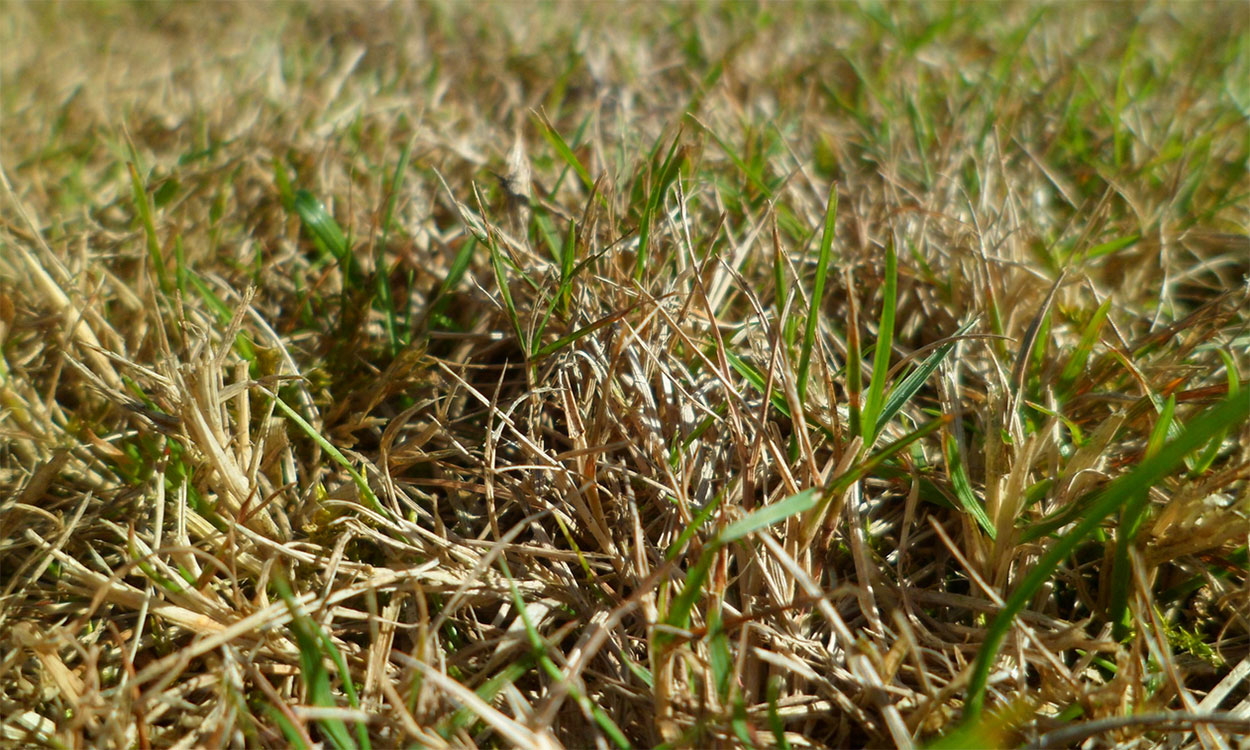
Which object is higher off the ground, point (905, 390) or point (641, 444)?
point (905, 390)

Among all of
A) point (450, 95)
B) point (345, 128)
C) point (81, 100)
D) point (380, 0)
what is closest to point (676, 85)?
point (450, 95)

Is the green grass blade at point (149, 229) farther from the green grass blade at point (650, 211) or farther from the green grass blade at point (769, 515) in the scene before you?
the green grass blade at point (769, 515)

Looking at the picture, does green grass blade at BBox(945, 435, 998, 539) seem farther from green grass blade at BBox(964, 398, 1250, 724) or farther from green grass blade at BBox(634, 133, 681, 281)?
green grass blade at BBox(634, 133, 681, 281)

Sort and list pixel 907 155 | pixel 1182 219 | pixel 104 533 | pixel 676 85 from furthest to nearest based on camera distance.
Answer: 1. pixel 676 85
2. pixel 907 155
3. pixel 1182 219
4. pixel 104 533

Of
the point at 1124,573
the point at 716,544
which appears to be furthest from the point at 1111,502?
the point at 716,544

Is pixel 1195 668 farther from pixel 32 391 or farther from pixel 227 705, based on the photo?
pixel 32 391

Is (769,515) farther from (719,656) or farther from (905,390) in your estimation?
(905,390)

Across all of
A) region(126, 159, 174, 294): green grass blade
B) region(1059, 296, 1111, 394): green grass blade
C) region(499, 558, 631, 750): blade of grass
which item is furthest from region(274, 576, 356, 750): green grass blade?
region(1059, 296, 1111, 394): green grass blade
